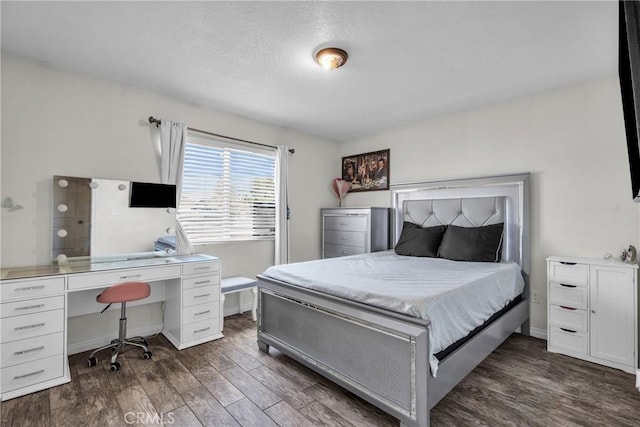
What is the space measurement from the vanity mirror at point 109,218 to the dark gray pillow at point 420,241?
8.62ft

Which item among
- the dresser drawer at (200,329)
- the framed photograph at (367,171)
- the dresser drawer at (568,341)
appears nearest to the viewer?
the dresser drawer at (568,341)

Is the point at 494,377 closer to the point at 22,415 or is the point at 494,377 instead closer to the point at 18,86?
the point at 22,415

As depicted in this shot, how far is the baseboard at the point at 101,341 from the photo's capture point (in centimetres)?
259

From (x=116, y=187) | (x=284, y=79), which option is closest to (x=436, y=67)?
(x=284, y=79)

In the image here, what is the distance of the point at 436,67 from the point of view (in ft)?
8.28

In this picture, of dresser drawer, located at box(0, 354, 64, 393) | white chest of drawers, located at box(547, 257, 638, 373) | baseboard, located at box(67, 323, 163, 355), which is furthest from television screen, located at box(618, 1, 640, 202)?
baseboard, located at box(67, 323, 163, 355)

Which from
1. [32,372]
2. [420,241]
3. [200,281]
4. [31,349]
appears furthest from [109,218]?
[420,241]

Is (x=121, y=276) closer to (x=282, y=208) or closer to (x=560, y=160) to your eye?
(x=282, y=208)

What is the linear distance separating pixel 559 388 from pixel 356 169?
3470mm

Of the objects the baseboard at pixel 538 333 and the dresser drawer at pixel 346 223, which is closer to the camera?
the baseboard at pixel 538 333

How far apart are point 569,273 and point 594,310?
0.32 metres

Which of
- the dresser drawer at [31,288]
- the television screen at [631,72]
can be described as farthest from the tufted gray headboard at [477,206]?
the dresser drawer at [31,288]

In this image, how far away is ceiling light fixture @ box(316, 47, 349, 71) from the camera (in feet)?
7.31

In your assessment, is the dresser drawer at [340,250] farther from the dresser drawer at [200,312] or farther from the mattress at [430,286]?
the dresser drawer at [200,312]
